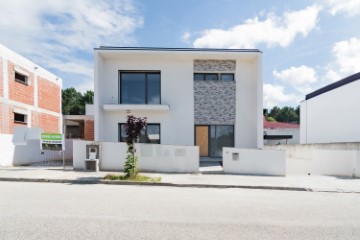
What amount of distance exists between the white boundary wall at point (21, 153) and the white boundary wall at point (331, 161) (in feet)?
54.9

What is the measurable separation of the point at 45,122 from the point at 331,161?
23.3 metres

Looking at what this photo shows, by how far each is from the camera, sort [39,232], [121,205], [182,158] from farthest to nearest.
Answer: [182,158] → [121,205] → [39,232]

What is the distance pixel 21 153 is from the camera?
46.4 feet

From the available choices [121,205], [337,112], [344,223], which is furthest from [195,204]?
[337,112]

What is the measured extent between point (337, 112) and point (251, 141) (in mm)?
10024

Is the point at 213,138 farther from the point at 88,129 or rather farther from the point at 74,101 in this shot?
the point at 74,101

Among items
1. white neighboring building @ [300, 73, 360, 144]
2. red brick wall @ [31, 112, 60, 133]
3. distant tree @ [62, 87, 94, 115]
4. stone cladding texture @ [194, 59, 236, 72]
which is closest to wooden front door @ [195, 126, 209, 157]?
Answer: stone cladding texture @ [194, 59, 236, 72]

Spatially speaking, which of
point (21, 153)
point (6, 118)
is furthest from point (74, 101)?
point (21, 153)

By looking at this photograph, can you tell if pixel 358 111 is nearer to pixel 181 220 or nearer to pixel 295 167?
pixel 295 167

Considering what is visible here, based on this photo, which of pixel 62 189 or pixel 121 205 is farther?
pixel 62 189

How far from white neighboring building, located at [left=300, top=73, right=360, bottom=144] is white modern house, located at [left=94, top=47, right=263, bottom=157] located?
349 inches

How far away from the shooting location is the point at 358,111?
55.0 ft

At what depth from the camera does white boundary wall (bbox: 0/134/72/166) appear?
43.2ft

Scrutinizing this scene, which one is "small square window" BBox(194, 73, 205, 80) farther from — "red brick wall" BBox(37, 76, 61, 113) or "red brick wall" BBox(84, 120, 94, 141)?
"red brick wall" BBox(37, 76, 61, 113)
